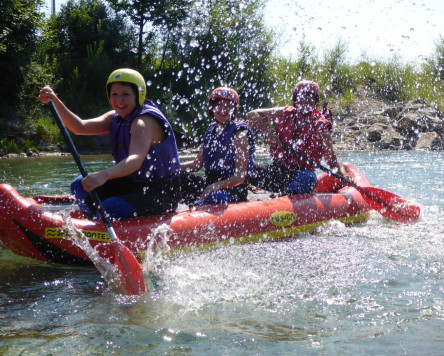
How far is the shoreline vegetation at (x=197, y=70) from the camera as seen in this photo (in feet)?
54.0

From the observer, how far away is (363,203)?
526cm

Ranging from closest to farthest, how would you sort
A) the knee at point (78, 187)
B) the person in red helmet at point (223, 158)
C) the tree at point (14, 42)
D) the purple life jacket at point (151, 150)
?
the purple life jacket at point (151, 150) < the knee at point (78, 187) < the person in red helmet at point (223, 158) < the tree at point (14, 42)

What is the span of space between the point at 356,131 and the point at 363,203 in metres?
13.6

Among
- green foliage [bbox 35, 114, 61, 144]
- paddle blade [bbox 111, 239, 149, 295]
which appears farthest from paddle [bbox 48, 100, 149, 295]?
green foliage [bbox 35, 114, 61, 144]

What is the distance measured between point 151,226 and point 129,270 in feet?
1.77

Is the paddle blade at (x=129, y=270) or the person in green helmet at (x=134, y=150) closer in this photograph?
the paddle blade at (x=129, y=270)

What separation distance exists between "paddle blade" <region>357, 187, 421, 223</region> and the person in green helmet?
237 cm

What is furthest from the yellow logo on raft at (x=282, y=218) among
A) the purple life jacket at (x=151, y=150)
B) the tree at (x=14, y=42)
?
the tree at (x=14, y=42)

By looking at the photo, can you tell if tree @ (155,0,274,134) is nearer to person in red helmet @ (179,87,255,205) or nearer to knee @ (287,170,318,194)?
knee @ (287,170,318,194)

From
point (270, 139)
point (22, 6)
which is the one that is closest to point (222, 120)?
point (270, 139)

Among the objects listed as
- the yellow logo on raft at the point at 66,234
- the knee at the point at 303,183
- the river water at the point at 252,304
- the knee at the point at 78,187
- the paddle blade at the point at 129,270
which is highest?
the knee at the point at 78,187

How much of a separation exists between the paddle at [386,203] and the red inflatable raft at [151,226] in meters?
0.67

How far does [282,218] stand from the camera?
4492 mm

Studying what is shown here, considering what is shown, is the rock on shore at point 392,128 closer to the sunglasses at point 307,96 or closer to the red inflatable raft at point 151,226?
the sunglasses at point 307,96
